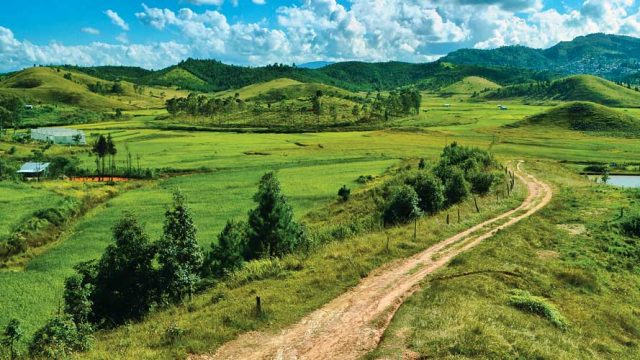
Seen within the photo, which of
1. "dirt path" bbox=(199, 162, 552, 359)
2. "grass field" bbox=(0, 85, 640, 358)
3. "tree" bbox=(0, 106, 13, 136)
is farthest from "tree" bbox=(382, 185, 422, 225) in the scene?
"tree" bbox=(0, 106, 13, 136)

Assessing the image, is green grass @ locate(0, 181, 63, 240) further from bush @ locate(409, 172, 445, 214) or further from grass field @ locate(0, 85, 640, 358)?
bush @ locate(409, 172, 445, 214)

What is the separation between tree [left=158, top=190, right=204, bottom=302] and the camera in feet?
105

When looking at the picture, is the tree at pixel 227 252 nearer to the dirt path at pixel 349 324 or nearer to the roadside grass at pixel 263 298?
the roadside grass at pixel 263 298

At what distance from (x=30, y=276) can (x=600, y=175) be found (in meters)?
114

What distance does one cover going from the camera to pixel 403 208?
50969 millimetres

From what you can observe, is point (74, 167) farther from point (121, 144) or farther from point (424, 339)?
point (424, 339)

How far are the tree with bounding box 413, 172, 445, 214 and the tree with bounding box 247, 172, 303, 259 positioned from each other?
635 inches

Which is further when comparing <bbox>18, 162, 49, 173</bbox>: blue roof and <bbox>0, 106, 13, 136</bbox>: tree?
<bbox>0, 106, 13, 136</bbox>: tree

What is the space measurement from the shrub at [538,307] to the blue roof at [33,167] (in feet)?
376

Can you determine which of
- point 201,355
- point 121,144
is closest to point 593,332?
point 201,355

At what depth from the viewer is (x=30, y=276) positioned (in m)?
51.2

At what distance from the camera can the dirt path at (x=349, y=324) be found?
69.8 ft

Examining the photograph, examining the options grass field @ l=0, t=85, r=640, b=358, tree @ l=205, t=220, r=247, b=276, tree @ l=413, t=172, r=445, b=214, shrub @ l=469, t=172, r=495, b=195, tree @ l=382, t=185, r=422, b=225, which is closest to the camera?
grass field @ l=0, t=85, r=640, b=358

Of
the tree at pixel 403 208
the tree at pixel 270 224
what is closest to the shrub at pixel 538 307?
the tree at pixel 403 208
